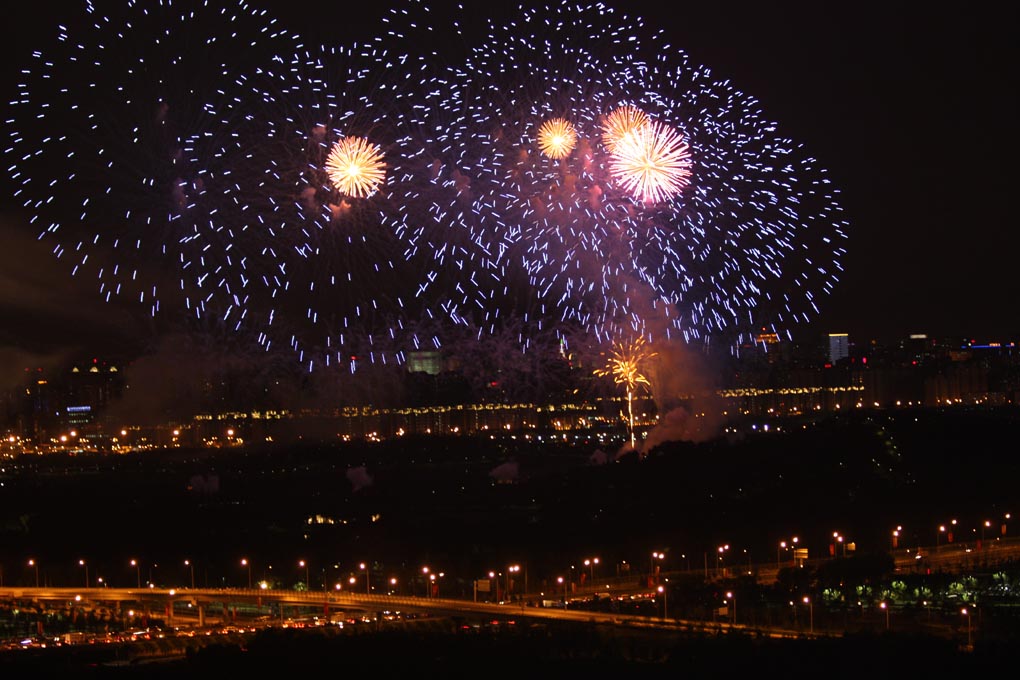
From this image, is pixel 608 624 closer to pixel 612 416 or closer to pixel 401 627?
pixel 401 627

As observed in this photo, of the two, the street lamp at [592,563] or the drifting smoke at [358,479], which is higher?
the drifting smoke at [358,479]

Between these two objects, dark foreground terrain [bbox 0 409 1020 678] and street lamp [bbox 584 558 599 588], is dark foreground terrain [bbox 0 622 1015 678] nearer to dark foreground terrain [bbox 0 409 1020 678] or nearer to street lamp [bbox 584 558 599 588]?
dark foreground terrain [bbox 0 409 1020 678]

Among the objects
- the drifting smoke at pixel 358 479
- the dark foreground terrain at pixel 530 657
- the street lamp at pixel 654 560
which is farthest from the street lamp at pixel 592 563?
the drifting smoke at pixel 358 479

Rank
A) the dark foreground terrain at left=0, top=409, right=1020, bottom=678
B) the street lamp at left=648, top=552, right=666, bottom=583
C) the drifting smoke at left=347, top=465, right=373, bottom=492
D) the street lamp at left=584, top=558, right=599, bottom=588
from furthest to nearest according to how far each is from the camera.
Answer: the drifting smoke at left=347, top=465, right=373, bottom=492, the street lamp at left=648, top=552, right=666, bottom=583, the street lamp at left=584, top=558, right=599, bottom=588, the dark foreground terrain at left=0, top=409, right=1020, bottom=678

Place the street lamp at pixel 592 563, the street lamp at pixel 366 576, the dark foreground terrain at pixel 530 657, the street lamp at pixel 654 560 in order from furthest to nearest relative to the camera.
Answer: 1. the street lamp at pixel 654 560
2. the street lamp at pixel 592 563
3. the street lamp at pixel 366 576
4. the dark foreground terrain at pixel 530 657

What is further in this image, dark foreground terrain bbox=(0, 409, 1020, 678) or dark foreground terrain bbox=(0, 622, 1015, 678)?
dark foreground terrain bbox=(0, 409, 1020, 678)

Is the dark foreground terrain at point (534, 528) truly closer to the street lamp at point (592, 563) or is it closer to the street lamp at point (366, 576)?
the street lamp at point (366, 576)

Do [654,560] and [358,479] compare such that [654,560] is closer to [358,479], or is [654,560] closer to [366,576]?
[366,576]

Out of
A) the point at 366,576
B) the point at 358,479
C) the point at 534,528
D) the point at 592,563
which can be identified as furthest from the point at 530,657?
the point at 358,479

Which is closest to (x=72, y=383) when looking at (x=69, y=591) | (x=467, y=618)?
(x=69, y=591)

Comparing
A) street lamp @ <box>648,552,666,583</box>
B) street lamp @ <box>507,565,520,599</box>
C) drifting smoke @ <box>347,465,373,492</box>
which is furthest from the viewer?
drifting smoke @ <box>347,465,373,492</box>

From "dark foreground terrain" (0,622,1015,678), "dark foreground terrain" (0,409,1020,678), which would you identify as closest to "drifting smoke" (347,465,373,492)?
"dark foreground terrain" (0,409,1020,678)
